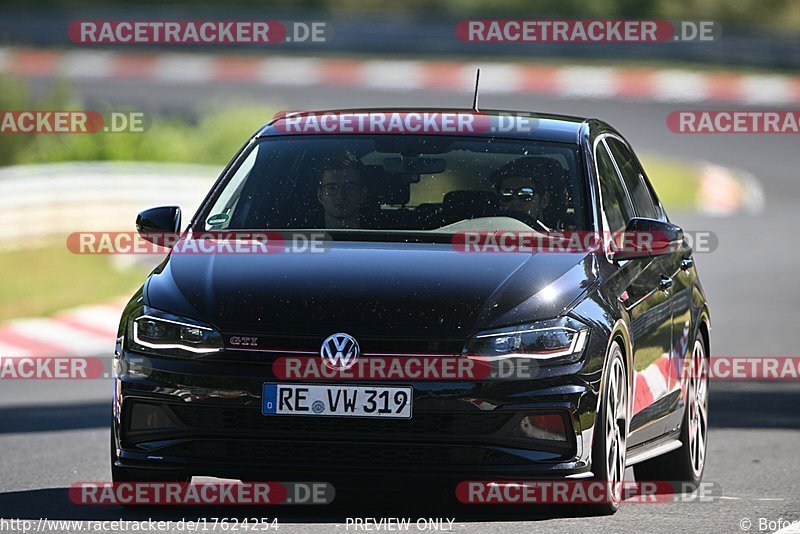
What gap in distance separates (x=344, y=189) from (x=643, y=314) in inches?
53.9

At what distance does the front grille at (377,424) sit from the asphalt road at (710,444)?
23 cm

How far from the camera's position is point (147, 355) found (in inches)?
263

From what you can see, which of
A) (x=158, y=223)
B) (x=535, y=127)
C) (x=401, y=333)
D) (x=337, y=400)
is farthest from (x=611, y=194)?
(x=337, y=400)

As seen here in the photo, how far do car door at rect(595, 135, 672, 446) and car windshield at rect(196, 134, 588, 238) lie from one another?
0.26 meters

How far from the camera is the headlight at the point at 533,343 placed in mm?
6484

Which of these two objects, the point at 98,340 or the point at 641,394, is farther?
the point at 98,340

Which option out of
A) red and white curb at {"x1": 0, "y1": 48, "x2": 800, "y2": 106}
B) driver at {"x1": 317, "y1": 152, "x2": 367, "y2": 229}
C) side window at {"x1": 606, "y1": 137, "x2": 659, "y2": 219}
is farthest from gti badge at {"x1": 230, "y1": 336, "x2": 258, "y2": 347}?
red and white curb at {"x1": 0, "y1": 48, "x2": 800, "y2": 106}

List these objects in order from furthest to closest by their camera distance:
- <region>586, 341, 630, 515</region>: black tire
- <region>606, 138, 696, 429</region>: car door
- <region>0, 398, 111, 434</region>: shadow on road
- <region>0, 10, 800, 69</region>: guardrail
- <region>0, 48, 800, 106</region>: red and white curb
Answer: <region>0, 10, 800, 69</region>: guardrail, <region>0, 48, 800, 106</region>: red and white curb, <region>0, 398, 111, 434</region>: shadow on road, <region>606, 138, 696, 429</region>: car door, <region>586, 341, 630, 515</region>: black tire

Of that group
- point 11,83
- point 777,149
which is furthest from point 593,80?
point 11,83

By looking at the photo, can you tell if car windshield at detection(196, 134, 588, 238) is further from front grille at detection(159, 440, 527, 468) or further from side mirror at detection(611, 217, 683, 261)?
front grille at detection(159, 440, 527, 468)

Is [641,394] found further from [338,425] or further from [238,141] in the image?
[238,141]

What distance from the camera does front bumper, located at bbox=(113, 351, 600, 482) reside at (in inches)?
253

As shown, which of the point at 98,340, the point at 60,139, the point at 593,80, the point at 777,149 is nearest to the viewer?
the point at 98,340

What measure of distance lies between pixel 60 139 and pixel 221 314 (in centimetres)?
1844
